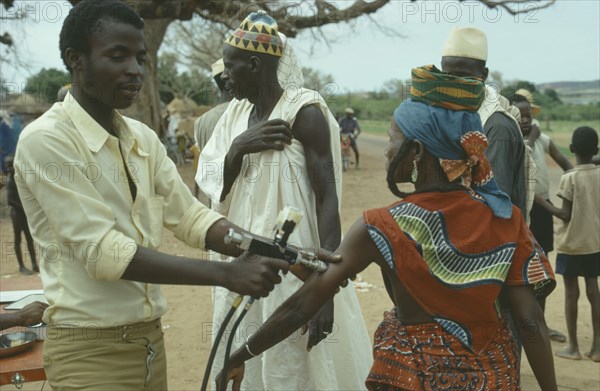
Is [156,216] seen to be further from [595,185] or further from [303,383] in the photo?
[595,185]

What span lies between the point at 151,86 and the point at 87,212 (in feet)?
45.3

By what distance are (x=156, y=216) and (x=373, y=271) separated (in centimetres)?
564

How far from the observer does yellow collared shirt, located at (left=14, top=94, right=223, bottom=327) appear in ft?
6.15

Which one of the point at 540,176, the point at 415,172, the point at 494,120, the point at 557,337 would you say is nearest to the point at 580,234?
the point at 540,176

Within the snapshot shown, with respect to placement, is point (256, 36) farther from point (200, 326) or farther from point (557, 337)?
point (557, 337)

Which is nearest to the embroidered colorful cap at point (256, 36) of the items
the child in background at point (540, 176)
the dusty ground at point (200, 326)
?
the dusty ground at point (200, 326)

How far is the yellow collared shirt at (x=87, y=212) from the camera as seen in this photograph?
1.87m

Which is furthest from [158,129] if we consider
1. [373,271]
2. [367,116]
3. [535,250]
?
[367,116]

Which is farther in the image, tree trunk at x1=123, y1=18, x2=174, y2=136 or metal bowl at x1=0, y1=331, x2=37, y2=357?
tree trunk at x1=123, y1=18, x2=174, y2=136

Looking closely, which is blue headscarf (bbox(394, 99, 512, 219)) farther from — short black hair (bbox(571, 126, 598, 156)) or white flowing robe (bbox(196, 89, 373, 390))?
short black hair (bbox(571, 126, 598, 156))

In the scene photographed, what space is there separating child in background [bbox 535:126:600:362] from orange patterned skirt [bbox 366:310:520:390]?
3.18m

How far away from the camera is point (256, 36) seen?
3.02m

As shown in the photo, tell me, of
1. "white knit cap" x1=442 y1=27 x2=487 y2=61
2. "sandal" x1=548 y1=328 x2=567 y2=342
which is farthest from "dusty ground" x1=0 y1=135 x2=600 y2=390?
"white knit cap" x1=442 y1=27 x2=487 y2=61

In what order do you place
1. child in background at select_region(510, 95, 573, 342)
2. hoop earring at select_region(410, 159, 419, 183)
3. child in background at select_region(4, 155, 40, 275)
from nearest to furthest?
hoop earring at select_region(410, 159, 419, 183), child in background at select_region(510, 95, 573, 342), child in background at select_region(4, 155, 40, 275)
